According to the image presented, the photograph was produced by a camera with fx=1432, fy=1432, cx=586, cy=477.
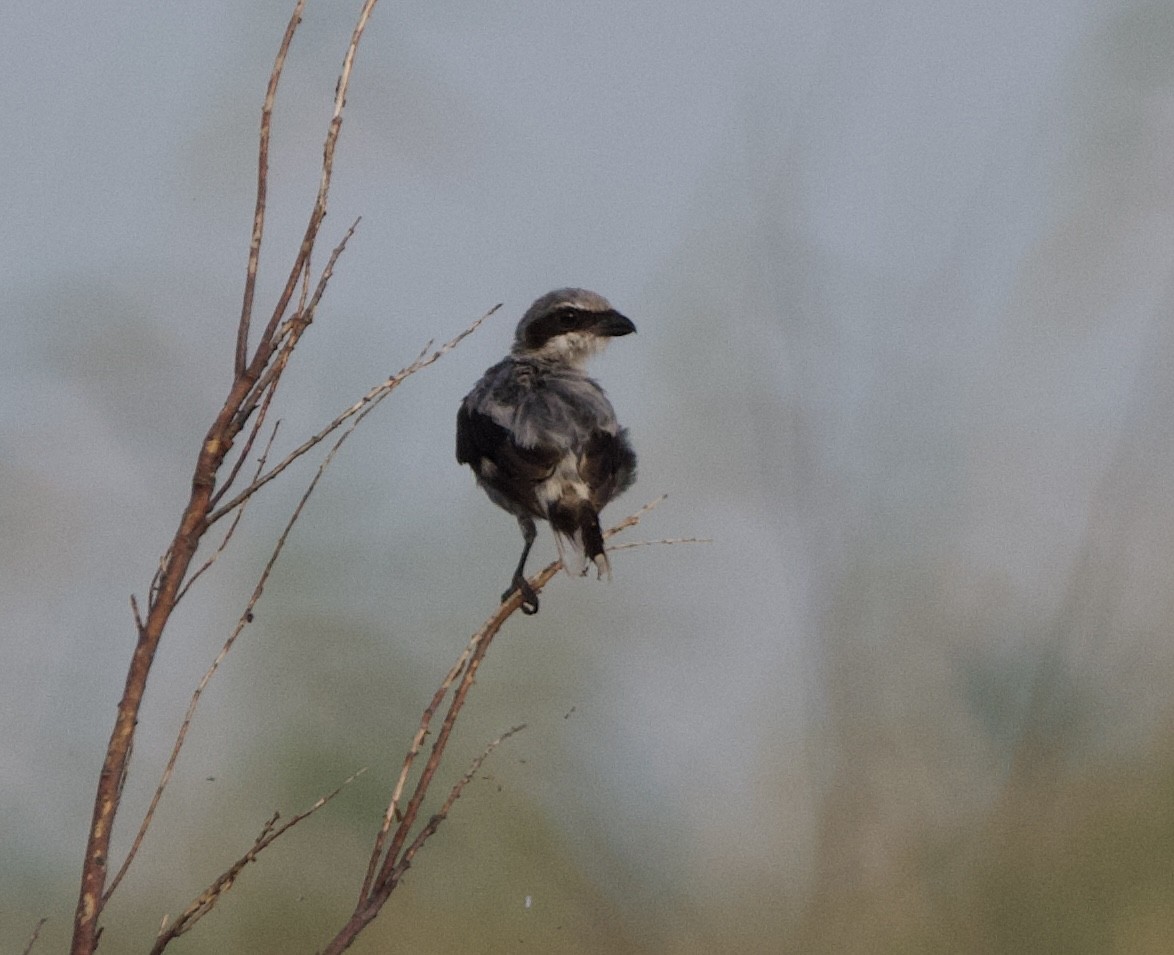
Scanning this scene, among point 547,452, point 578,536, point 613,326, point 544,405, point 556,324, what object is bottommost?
point 578,536

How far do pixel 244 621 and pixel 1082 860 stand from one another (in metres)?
3.76

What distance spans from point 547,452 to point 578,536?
37 centimetres

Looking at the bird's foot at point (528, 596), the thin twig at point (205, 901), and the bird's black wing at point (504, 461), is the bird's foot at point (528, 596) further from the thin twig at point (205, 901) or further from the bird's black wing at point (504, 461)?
the thin twig at point (205, 901)

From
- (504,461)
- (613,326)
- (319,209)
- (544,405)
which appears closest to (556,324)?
(613,326)

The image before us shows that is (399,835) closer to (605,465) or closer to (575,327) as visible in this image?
(605,465)

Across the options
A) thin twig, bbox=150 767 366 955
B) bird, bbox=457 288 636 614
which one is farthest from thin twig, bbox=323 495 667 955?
bird, bbox=457 288 636 614

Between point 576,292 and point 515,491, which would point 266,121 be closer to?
point 515,491

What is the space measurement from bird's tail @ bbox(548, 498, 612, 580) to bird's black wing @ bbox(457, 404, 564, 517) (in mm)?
139

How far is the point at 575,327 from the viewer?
635 centimetres

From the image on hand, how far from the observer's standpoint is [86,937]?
2.17m

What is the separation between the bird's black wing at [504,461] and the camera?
4.85 meters

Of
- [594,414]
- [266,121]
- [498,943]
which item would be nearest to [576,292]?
[594,414]

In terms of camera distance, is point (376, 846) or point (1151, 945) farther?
point (1151, 945)

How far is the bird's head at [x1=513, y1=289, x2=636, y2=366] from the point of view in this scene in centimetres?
627
